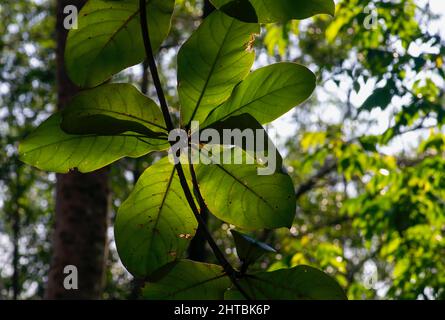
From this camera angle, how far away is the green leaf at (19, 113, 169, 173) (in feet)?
1.59

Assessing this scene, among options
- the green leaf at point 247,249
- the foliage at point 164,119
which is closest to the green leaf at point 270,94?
the foliage at point 164,119

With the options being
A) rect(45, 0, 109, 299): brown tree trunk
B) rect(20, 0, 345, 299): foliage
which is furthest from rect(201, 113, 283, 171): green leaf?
rect(45, 0, 109, 299): brown tree trunk

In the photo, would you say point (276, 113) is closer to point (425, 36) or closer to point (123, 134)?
point (123, 134)

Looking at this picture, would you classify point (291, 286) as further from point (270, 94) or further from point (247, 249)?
point (270, 94)

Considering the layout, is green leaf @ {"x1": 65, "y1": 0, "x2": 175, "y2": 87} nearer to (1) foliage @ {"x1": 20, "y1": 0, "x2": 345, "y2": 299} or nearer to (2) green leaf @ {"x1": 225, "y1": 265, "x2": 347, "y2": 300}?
(1) foliage @ {"x1": 20, "y1": 0, "x2": 345, "y2": 299}

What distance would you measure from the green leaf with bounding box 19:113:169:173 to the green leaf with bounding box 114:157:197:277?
0.11 ft

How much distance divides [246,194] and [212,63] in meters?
0.12

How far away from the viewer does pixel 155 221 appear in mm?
506

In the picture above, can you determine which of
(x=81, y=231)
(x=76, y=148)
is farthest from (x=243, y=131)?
(x=81, y=231)

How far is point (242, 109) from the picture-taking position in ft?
1.59

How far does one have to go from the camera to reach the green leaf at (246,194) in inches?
18.3

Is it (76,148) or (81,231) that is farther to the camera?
(81,231)
